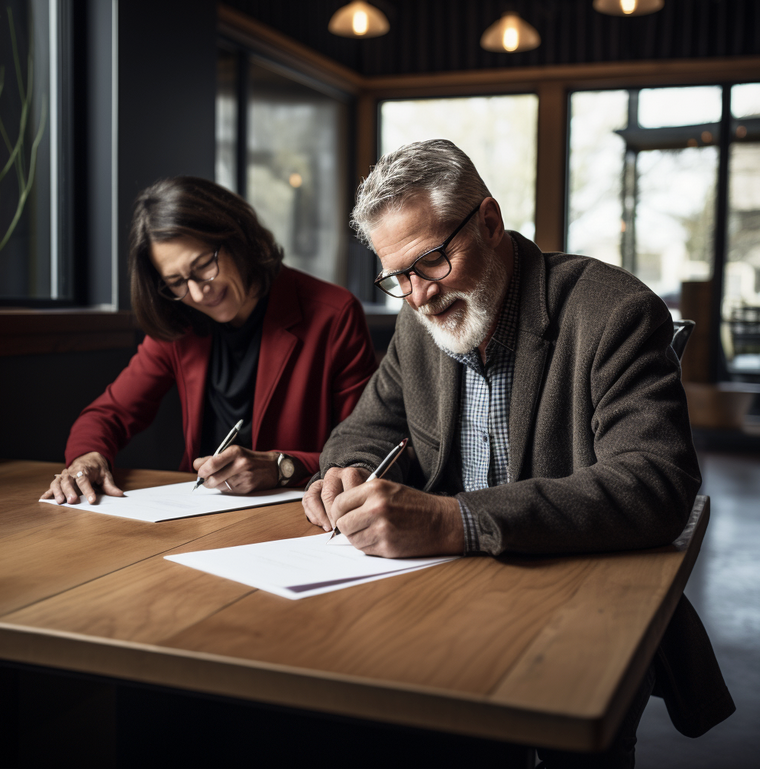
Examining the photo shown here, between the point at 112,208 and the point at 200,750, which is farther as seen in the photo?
the point at 112,208

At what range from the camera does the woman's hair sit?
1879mm

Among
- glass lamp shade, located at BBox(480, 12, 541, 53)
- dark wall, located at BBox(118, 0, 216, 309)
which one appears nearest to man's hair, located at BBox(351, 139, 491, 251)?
dark wall, located at BBox(118, 0, 216, 309)

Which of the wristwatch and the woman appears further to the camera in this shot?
the woman

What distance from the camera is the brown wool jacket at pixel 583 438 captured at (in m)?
1.09

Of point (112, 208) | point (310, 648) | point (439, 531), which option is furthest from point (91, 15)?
point (310, 648)

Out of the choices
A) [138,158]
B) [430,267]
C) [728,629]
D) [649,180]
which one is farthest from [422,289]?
[649,180]

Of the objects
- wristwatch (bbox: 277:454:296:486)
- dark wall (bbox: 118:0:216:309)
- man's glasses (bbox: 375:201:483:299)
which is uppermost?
dark wall (bbox: 118:0:216:309)

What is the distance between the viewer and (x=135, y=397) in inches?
80.7

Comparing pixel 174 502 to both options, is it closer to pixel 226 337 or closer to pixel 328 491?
pixel 328 491

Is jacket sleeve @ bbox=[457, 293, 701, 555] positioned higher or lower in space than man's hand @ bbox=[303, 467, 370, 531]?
higher

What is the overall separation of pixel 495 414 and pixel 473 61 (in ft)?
19.6

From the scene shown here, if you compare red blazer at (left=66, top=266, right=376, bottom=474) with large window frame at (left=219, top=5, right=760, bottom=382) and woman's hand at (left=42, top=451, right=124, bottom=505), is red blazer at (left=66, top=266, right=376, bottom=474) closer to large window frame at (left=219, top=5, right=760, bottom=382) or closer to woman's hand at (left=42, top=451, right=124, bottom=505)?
woman's hand at (left=42, top=451, right=124, bottom=505)

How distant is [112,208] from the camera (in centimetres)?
287

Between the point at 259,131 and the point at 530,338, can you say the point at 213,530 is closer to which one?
the point at 530,338
